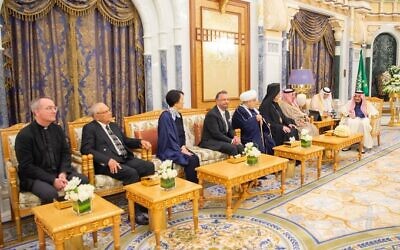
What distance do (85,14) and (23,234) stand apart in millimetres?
2578

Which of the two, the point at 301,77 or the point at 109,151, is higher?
the point at 301,77

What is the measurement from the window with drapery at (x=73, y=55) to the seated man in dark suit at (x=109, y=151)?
0.80m

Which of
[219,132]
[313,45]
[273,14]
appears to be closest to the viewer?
[219,132]

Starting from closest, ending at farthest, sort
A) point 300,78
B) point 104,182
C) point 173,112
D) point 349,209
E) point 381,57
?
point 104,182
point 349,209
point 173,112
point 300,78
point 381,57

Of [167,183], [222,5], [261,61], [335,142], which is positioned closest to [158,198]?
[167,183]

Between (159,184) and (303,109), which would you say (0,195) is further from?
(303,109)

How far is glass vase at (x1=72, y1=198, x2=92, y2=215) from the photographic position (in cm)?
259

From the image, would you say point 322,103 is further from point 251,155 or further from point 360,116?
point 251,155

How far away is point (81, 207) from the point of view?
102 inches

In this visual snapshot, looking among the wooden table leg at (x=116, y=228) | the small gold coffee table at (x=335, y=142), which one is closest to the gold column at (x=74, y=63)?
the wooden table leg at (x=116, y=228)

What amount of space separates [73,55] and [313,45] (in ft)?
19.7

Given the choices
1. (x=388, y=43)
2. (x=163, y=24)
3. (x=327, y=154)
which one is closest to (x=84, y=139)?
(x=163, y=24)

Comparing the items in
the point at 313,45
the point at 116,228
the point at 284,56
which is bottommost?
the point at 116,228

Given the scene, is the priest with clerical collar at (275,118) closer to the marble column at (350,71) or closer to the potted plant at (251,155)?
the potted plant at (251,155)
